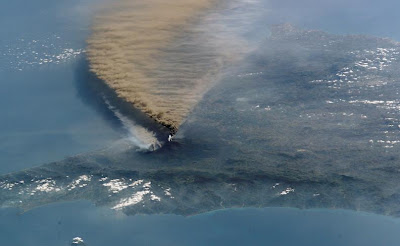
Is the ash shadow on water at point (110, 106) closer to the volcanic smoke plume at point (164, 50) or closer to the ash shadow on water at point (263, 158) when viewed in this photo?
the volcanic smoke plume at point (164, 50)

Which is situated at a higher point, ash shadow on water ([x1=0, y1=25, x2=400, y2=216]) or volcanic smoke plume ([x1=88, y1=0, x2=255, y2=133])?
volcanic smoke plume ([x1=88, y1=0, x2=255, y2=133])

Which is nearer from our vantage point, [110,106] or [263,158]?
[263,158]

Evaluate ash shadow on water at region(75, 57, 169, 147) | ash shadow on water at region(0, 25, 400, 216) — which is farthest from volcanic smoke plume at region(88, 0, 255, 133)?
ash shadow on water at region(0, 25, 400, 216)

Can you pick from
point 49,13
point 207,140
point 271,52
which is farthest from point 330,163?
point 49,13

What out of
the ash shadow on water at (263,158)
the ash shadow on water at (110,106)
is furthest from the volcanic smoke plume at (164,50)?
the ash shadow on water at (263,158)

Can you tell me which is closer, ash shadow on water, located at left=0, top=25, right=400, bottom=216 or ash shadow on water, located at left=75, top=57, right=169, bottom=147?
ash shadow on water, located at left=0, top=25, right=400, bottom=216

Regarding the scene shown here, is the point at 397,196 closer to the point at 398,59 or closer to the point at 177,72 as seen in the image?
the point at 398,59

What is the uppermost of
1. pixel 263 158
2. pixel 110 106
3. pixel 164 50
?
pixel 164 50

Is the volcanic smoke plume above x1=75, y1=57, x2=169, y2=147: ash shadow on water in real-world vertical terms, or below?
above

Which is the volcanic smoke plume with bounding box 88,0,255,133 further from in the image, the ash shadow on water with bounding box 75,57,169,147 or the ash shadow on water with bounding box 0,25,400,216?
the ash shadow on water with bounding box 0,25,400,216

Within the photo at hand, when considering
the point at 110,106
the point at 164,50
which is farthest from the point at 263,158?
the point at 164,50

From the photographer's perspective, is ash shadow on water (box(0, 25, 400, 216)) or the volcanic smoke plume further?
the volcanic smoke plume

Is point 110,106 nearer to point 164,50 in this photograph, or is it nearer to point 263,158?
point 164,50
